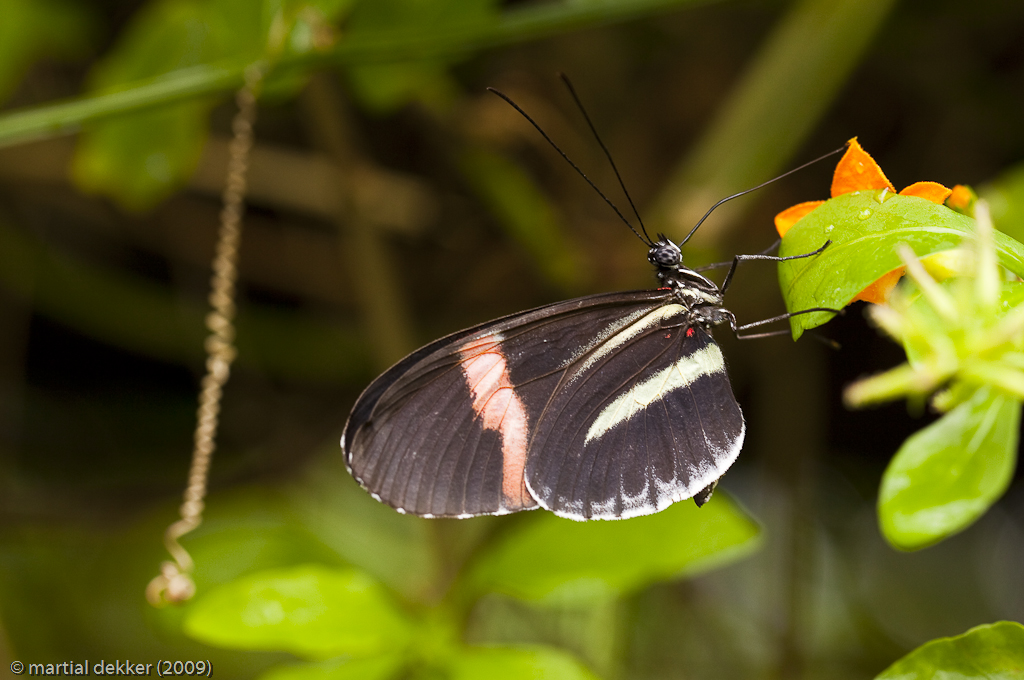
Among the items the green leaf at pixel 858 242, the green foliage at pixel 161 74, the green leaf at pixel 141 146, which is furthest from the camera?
the green leaf at pixel 141 146

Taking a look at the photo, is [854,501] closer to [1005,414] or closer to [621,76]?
[621,76]

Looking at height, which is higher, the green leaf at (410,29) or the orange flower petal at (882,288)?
the green leaf at (410,29)

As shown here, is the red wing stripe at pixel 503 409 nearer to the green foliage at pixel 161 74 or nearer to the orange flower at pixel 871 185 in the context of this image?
the orange flower at pixel 871 185

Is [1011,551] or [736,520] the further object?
[1011,551]

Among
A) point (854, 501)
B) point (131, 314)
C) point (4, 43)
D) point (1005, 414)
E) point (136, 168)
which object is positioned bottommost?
point (1005, 414)

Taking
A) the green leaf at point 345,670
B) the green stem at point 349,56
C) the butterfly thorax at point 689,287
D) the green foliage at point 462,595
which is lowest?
the green leaf at point 345,670

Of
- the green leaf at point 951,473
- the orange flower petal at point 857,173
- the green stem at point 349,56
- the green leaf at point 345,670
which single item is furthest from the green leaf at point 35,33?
the green leaf at point 951,473

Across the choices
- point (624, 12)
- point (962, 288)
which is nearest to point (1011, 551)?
point (624, 12)
